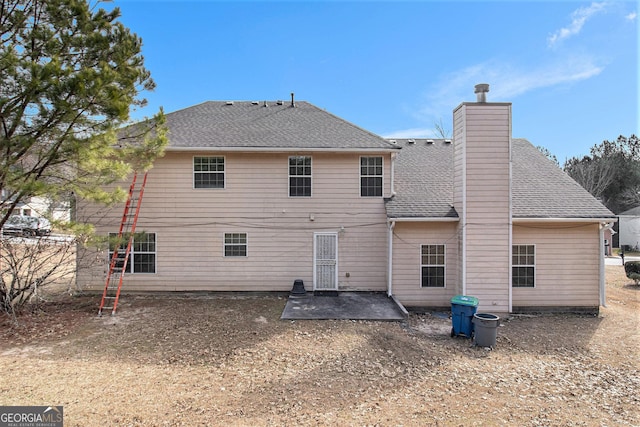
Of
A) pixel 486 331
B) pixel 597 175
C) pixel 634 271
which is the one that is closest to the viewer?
pixel 486 331

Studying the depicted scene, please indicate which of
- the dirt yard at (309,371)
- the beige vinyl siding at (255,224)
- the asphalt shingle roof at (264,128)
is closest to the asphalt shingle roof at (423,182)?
the beige vinyl siding at (255,224)

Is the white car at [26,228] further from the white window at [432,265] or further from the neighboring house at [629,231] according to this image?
the neighboring house at [629,231]

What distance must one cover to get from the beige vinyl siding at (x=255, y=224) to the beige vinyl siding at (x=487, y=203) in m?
2.62

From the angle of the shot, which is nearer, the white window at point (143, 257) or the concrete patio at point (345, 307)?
the concrete patio at point (345, 307)

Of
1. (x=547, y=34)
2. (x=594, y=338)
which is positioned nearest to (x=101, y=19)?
(x=547, y=34)

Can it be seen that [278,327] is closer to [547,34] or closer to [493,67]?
[493,67]

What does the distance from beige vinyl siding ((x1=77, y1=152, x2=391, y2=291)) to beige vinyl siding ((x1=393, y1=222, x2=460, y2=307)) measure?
0.81 metres

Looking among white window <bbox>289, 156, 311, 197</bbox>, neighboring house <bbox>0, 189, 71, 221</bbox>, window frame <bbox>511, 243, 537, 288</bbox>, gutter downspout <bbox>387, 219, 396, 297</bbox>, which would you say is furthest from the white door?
neighboring house <bbox>0, 189, 71, 221</bbox>

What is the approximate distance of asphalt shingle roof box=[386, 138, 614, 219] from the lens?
31.1ft

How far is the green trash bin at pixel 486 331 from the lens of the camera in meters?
6.74

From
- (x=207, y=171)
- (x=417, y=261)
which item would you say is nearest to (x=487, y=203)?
(x=417, y=261)

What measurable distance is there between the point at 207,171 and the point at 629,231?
126ft

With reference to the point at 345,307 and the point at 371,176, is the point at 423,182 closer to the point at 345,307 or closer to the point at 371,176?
the point at 371,176

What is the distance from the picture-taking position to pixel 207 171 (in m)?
10.6
